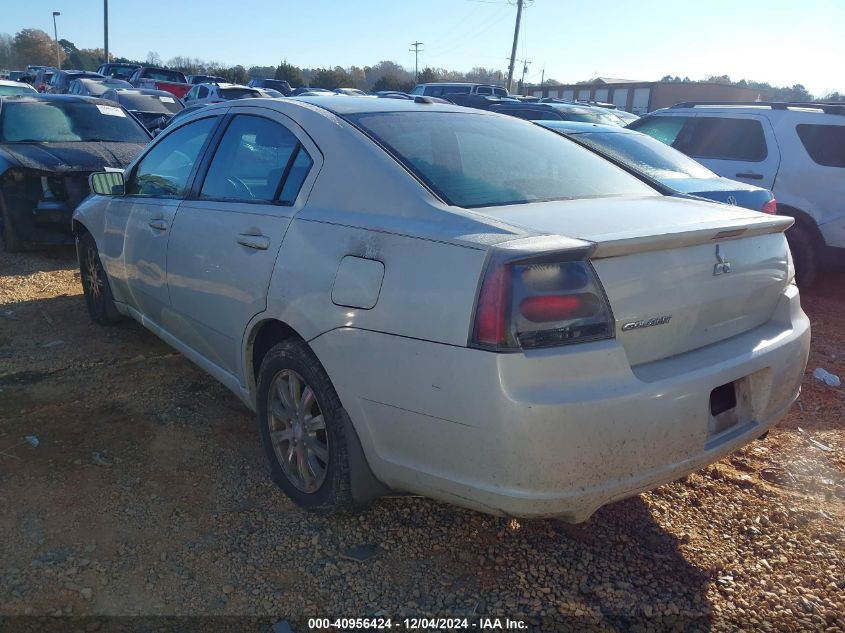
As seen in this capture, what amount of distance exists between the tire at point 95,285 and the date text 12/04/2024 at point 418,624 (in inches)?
131

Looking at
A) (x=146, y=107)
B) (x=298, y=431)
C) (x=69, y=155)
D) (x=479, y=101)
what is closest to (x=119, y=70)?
(x=146, y=107)

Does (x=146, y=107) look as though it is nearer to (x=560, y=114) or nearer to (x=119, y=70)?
(x=560, y=114)

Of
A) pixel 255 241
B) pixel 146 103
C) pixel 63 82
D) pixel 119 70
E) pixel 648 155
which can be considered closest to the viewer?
pixel 255 241

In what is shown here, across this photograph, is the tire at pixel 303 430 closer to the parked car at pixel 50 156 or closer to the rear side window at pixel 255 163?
the rear side window at pixel 255 163

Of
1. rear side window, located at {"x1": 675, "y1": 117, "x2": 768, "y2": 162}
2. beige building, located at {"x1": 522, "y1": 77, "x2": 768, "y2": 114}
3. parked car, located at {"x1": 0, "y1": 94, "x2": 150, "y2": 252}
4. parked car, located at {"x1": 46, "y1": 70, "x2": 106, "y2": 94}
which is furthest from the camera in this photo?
beige building, located at {"x1": 522, "y1": 77, "x2": 768, "y2": 114}

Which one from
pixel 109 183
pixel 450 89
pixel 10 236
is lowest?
pixel 10 236

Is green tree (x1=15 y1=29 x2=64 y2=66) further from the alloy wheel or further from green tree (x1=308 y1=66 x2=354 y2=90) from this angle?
the alloy wheel

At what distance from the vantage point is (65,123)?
8125 millimetres

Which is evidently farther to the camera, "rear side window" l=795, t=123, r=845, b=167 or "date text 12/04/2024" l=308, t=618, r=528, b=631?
"rear side window" l=795, t=123, r=845, b=167

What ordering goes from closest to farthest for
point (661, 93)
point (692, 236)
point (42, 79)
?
point (692, 236) → point (42, 79) → point (661, 93)

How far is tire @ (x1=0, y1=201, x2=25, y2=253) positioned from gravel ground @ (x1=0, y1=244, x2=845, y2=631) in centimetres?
378

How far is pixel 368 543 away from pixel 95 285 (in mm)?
3451

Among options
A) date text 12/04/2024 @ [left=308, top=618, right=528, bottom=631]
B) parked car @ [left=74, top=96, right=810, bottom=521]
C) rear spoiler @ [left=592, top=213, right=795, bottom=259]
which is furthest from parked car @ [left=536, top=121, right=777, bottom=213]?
date text 12/04/2024 @ [left=308, top=618, right=528, bottom=631]

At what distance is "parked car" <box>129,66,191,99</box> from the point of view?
82.5 ft
